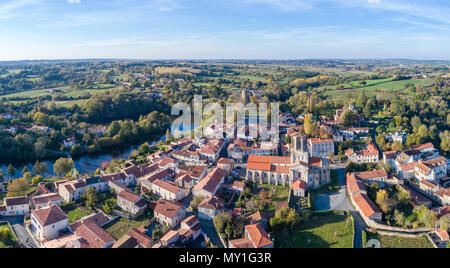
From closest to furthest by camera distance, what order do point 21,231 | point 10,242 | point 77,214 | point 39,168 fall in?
point 10,242, point 21,231, point 77,214, point 39,168

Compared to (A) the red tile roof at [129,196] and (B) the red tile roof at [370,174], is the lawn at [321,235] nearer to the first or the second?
(B) the red tile roof at [370,174]

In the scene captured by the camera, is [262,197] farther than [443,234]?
Yes

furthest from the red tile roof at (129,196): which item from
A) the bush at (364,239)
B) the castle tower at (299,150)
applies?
the bush at (364,239)

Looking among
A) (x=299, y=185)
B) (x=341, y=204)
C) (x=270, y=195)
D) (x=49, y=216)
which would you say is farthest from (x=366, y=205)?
(x=49, y=216)

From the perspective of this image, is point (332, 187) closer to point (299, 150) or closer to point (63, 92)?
point (299, 150)

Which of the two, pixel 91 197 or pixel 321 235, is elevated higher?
pixel 91 197
